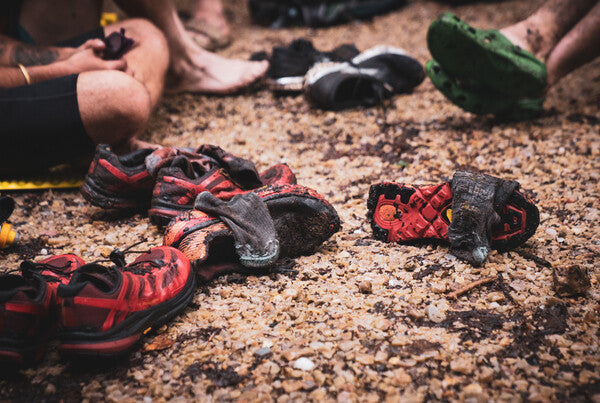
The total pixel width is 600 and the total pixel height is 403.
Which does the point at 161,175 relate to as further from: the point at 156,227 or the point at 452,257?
the point at 452,257

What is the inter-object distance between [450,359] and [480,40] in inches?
55.1

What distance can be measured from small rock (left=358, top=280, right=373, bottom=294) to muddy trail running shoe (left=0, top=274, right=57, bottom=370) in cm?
77

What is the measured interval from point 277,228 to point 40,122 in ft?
3.37

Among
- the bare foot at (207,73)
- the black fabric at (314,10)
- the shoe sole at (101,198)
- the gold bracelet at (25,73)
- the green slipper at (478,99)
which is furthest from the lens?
the black fabric at (314,10)

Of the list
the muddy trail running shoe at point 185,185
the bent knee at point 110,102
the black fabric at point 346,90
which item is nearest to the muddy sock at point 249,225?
the muddy trail running shoe at point 185,185

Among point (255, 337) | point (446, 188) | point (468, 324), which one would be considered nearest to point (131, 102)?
point (255, 337)

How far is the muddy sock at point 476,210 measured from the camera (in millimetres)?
1217

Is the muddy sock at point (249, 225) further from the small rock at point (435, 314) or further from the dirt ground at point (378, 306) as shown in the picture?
the small rock at point (435, 314)

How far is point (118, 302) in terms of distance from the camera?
3.21 ft

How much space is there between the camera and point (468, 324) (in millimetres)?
1069

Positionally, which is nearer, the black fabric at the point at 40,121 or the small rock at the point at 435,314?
the small rock at the point at 435,314

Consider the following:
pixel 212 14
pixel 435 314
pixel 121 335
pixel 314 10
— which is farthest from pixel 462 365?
pixel 314 10

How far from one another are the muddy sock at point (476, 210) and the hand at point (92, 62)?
1.45m

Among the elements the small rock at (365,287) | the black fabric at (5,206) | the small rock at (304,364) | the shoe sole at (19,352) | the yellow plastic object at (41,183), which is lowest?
the yellow plastic object at (41,183)
